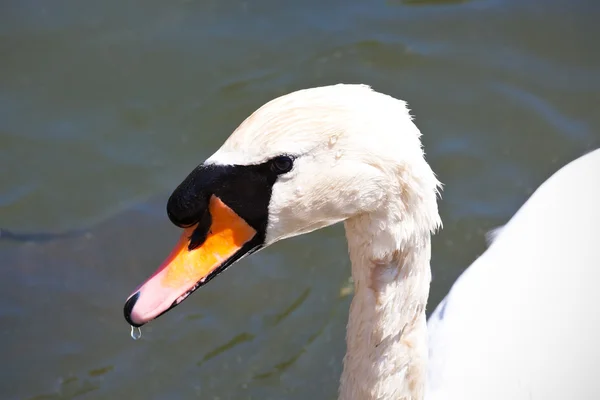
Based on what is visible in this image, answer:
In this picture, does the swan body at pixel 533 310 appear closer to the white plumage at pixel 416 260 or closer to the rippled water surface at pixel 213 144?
the white plumage at pixel 416 260

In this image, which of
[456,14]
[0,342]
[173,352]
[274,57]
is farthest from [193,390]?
[456,14]

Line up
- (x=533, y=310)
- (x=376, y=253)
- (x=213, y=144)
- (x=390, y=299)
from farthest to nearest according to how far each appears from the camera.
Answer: (x=213, y=144)
(x=533, y=310)
(x=390, y=299)
(x=376, y=253)

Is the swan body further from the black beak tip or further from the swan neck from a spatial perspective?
the black beak tip

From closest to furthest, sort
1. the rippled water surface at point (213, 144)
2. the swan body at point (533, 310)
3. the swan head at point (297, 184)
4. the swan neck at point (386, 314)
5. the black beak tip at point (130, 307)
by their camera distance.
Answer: the swan head at point (297, 184) < the black beak tip at point (130, 307) < the swan neck at point (386, 314) < the swan body at point (533, 310) < the rippled water surface at point (213, 144)

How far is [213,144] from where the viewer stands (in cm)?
570

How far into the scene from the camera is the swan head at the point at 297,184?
8.86ft

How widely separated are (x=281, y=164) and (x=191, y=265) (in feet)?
1.52

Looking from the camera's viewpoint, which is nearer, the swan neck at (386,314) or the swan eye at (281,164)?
the swan eye at (281,164)

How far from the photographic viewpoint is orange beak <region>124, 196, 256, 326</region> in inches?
111

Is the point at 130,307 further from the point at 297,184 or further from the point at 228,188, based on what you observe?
the point at 297,184

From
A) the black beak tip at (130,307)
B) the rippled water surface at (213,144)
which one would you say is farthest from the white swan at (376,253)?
the rippled water surface at (213,144)

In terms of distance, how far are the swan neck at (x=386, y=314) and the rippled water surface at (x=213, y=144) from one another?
1.35 metres

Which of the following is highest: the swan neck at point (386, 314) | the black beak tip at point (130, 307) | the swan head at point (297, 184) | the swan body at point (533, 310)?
the swan head at point (297, 184)

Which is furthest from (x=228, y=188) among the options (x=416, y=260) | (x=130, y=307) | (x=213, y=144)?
(x=213, y=144)
